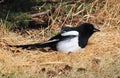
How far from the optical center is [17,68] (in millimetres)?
6449

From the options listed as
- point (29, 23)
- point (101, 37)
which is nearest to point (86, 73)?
point (101, 37)

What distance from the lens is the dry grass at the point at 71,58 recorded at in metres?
6.31

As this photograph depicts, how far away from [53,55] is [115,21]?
1833mm

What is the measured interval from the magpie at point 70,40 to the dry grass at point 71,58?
4.1 inches

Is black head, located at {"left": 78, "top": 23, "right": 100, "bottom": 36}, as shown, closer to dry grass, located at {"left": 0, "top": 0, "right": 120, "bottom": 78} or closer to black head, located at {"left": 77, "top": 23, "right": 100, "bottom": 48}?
black head, located at {"left": 77, "top": 23, "right": 100, "bottom": 48}

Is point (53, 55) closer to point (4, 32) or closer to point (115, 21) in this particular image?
point (4, 32)

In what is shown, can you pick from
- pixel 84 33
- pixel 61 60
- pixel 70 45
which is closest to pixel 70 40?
pixel 70 45

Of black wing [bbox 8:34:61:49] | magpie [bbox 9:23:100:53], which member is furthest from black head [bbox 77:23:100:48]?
black wing [bbox 8:34:61:49]

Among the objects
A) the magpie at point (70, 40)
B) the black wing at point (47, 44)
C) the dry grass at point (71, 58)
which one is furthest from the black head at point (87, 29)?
the black wing at point (47, 44)

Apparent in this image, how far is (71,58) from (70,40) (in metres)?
0.36

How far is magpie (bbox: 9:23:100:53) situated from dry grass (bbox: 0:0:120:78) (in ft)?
0.35

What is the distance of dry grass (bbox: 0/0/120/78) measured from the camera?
6309 mm

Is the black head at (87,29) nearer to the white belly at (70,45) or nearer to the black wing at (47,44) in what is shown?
the white belly at (70,45)

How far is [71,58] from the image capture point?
6918 mm
